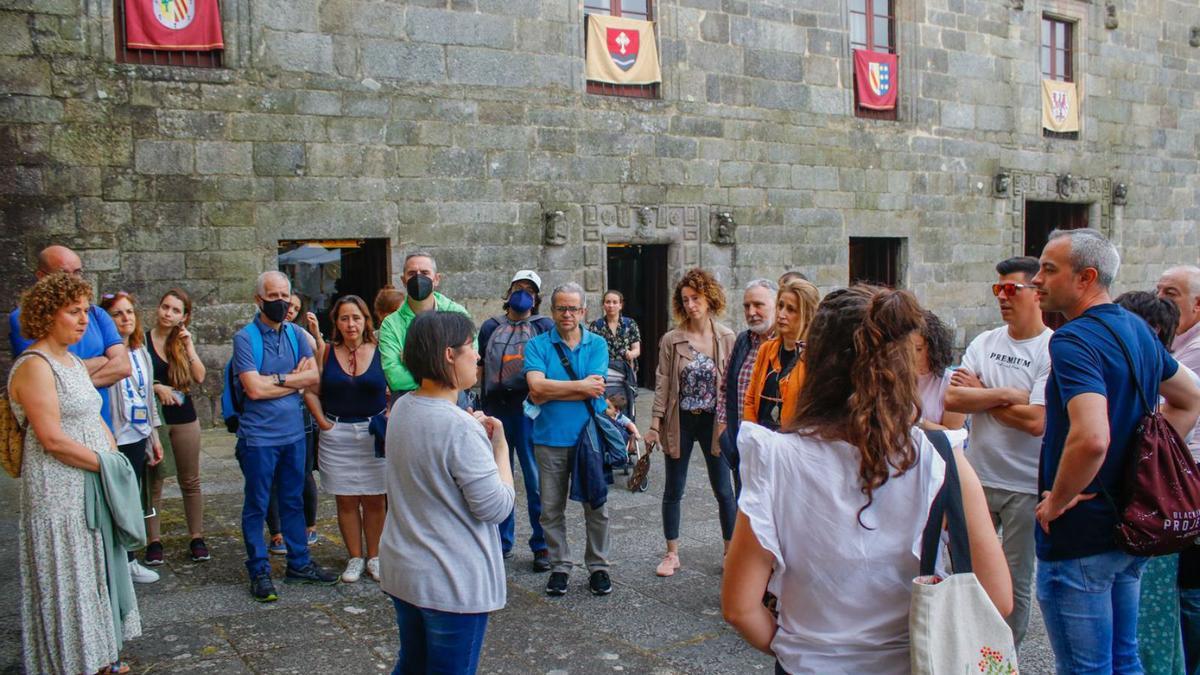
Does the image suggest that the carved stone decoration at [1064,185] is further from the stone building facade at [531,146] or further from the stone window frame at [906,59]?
the stone window frame at [906,59]

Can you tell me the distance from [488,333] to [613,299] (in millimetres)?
2494

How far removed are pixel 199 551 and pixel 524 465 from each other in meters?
2.05

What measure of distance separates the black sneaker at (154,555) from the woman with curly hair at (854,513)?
192 inches

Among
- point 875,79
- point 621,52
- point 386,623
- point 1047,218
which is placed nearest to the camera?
point 386,623

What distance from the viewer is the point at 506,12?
11.8 m

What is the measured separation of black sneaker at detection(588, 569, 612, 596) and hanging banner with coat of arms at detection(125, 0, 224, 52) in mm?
7354

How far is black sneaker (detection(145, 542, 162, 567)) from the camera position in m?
6.15

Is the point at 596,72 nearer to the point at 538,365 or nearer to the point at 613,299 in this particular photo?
the point at 613,299

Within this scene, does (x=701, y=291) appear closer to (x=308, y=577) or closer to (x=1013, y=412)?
(x=1013, y=412)

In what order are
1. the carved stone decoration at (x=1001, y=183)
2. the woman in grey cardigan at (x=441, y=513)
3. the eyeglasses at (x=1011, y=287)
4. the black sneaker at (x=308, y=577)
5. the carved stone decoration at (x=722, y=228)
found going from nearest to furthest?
the woman in grey cardigan at (x=441, y=513) → the eyeglasses at (x=1011, y=287) → the black sneaker at (x=308, y=577) → the carved stone decoration at (x=722, y=228) → the carved stone decoration at (x=1001, y=183)

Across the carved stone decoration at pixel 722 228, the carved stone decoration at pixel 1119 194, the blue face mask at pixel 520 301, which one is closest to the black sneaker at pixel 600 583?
the blue face mask at pixel 520 301

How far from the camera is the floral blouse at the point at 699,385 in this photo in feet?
19.6

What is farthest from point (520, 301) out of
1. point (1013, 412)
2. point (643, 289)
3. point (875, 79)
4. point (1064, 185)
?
point (1064, 185)

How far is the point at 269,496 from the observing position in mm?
5746
